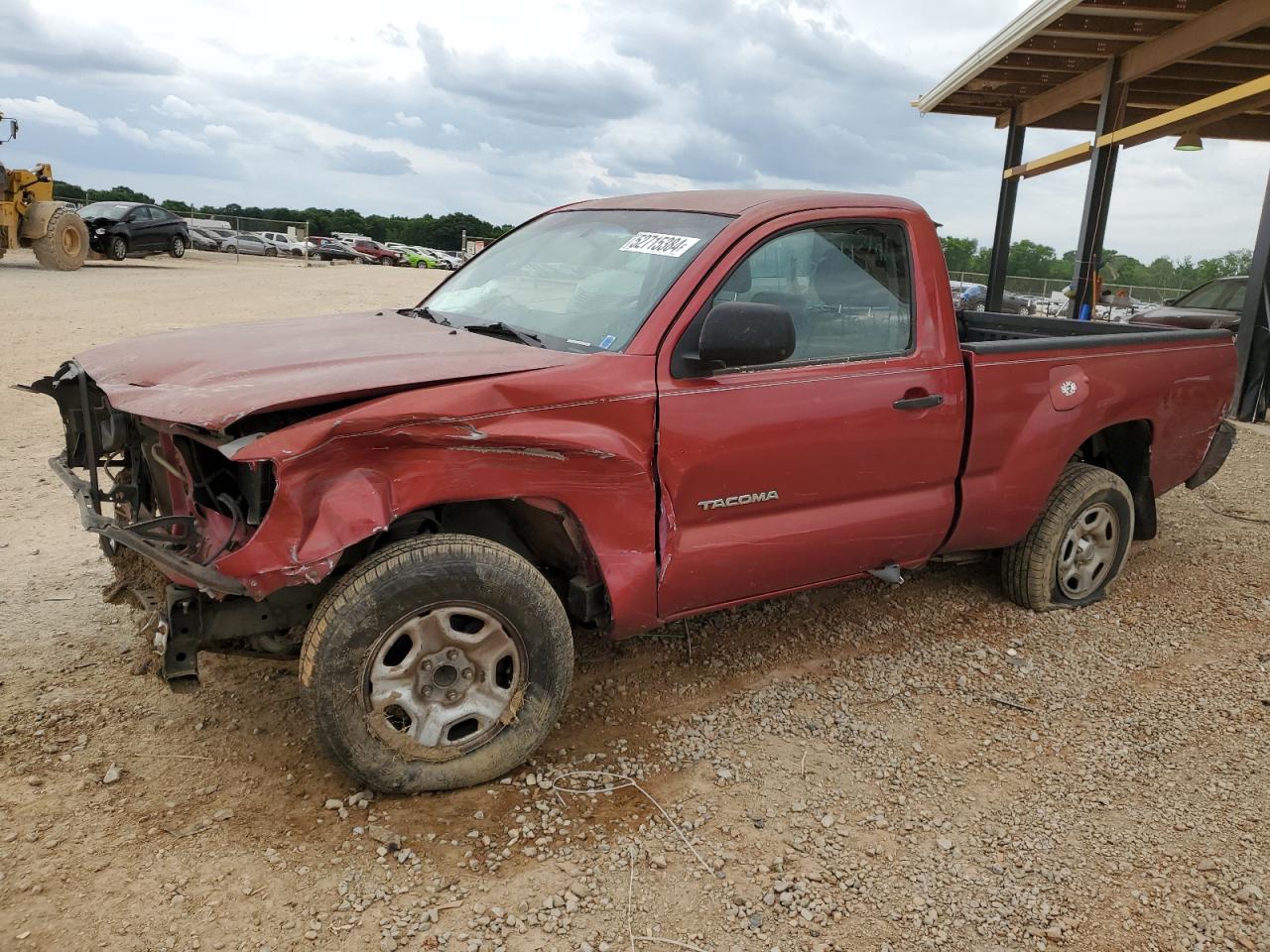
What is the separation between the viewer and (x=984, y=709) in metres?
3.82

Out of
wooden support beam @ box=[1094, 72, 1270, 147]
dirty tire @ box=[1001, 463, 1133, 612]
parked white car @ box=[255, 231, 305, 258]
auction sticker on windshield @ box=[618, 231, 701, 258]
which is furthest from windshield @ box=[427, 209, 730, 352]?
parked white car @ box=[255, 231, 305, 258]

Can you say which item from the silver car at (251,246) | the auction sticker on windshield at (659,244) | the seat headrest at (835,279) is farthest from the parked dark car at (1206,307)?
the silver car at (251,246)

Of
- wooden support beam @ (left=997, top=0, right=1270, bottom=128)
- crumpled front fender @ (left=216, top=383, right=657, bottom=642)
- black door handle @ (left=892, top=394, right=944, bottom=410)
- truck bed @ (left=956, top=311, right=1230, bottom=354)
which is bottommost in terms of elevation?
crumpled front fender @ (left=216, top=383, right=657, bottom=642)

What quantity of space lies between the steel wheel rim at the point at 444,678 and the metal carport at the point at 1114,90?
9132 millimetres

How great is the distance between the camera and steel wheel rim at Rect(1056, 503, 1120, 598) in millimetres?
4742

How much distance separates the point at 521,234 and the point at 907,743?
9.16 feet

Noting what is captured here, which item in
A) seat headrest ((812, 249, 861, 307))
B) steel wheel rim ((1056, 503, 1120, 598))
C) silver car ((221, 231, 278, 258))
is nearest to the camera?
seat headrest ((812, 249, 861, 307))

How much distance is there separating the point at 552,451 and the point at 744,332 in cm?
74

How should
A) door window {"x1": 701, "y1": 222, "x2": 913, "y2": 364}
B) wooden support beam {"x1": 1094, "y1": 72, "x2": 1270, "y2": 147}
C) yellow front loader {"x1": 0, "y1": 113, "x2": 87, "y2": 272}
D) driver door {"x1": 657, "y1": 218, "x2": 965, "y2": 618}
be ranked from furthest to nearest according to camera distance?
1. yellow front loader {"x1": 0, "y1": 113, "x2": 87, "y2": 272}
2. wooden support beam {"x1": 1094, "y1": 72, "x2": 1270, "y2": 147}
3. door window {"x1": 701, "y1": 222, "x2": 913, "y2": 364}
4. driver door {"x1": 657, "y1": 218, "x2": 965, "y2": 618}

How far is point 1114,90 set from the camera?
37.4ft

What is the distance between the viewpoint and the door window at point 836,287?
3.57 metres

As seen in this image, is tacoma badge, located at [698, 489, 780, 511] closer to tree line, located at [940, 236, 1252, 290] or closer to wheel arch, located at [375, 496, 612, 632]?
wheel arch, located at [375, 496, 612, 632]

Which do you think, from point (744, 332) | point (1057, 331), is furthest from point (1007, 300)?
point (744, 332)

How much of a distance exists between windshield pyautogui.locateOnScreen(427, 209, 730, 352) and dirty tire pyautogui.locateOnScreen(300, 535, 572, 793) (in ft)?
2.86
